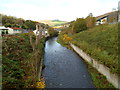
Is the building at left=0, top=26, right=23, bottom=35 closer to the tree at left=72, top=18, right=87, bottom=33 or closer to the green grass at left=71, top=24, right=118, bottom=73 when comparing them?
the green grass at left=71, top=24, right=118, bottom=73

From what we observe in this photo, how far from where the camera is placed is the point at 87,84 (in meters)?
9.97

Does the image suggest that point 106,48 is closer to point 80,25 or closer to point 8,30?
point 80,25

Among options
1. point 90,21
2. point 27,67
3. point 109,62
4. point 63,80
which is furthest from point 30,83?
point 90,21

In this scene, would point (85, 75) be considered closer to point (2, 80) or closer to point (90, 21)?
point (2, 80)

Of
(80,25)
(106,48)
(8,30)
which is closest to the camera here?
(106,48)

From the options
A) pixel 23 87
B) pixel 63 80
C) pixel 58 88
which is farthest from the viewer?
pixel 63 80

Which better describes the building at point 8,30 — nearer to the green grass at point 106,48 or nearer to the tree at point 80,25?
the green grass at point 106,48

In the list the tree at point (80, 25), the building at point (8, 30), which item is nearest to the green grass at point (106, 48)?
the building at point (8, 30)

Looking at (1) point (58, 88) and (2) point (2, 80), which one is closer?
Answer: (2) point (2, 80)

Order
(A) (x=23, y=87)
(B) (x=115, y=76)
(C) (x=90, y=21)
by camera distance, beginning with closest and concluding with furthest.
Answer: (A) (x=23, y=87) → (B) (x=115, y=76) → (C) (x=90, y=21)

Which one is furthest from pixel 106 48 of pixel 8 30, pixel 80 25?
pixel 8 30

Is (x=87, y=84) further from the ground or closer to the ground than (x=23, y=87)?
closer to the ground

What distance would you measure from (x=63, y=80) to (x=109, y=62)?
14.5 feet

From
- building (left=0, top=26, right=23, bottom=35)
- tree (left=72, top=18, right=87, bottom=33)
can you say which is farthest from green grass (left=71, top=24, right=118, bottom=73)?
tree (left=72, top=18, right=87, bottom=33)
